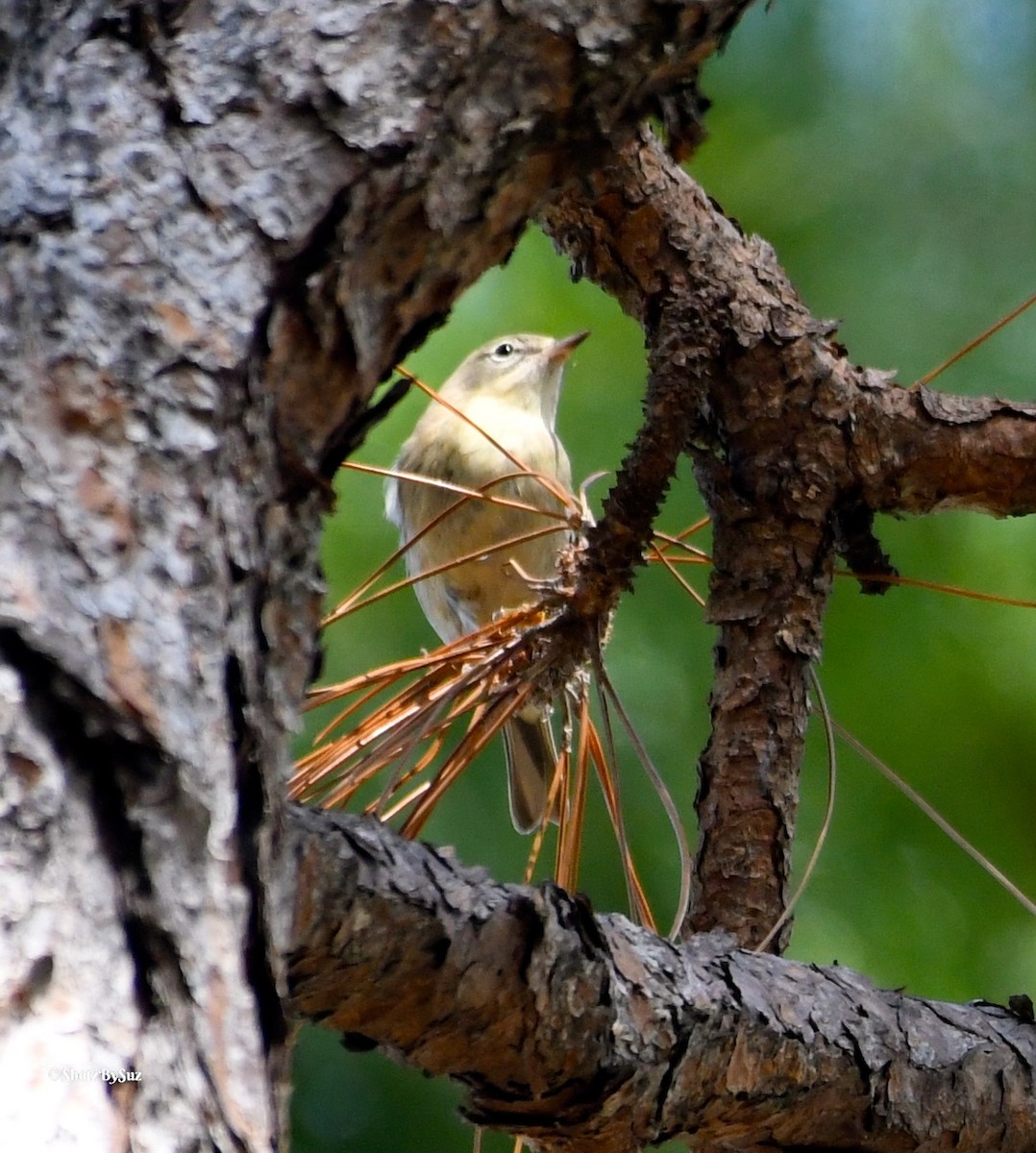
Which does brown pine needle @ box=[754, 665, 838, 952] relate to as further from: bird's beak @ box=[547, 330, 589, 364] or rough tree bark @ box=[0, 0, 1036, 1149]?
bird's beak @ box=[547, 330, 589, 364]

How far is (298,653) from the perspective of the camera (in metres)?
0.72

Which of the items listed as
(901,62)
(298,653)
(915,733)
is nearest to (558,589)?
(298,653)

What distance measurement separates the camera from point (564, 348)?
2441mm

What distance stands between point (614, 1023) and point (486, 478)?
63.3 inches

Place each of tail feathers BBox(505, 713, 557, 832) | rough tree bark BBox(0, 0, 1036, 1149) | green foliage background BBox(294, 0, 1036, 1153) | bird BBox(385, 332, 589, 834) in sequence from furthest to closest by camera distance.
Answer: bird BBox(385, 332, 589, 834) → green foliage background BBox(294, 0, 1036, 1153) → tail feathers BBox(505, 713, 557, 832) → rough tree bark BBox(0, 0, 1036, 1149)

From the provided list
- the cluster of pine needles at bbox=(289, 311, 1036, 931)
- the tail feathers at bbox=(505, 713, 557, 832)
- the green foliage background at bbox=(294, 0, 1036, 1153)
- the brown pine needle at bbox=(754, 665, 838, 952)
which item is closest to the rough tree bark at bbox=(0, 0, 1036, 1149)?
the brown pine needle at bbox=(754, 665, 838, 952)

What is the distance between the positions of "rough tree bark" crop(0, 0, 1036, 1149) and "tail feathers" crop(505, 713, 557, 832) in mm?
1009

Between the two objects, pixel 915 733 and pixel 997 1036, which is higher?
pixel 915 733

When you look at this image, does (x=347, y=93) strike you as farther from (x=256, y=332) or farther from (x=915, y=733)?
(x=915, y=733)

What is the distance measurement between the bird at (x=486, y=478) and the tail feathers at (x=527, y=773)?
0.06 ft

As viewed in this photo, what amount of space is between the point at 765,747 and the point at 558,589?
0.22 meters

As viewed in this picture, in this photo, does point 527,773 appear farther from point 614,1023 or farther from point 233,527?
point 233,527

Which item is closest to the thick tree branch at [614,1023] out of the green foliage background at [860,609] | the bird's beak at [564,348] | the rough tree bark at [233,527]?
the rough tree bark at [233,527]

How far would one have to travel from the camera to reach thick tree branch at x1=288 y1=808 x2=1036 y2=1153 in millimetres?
857
